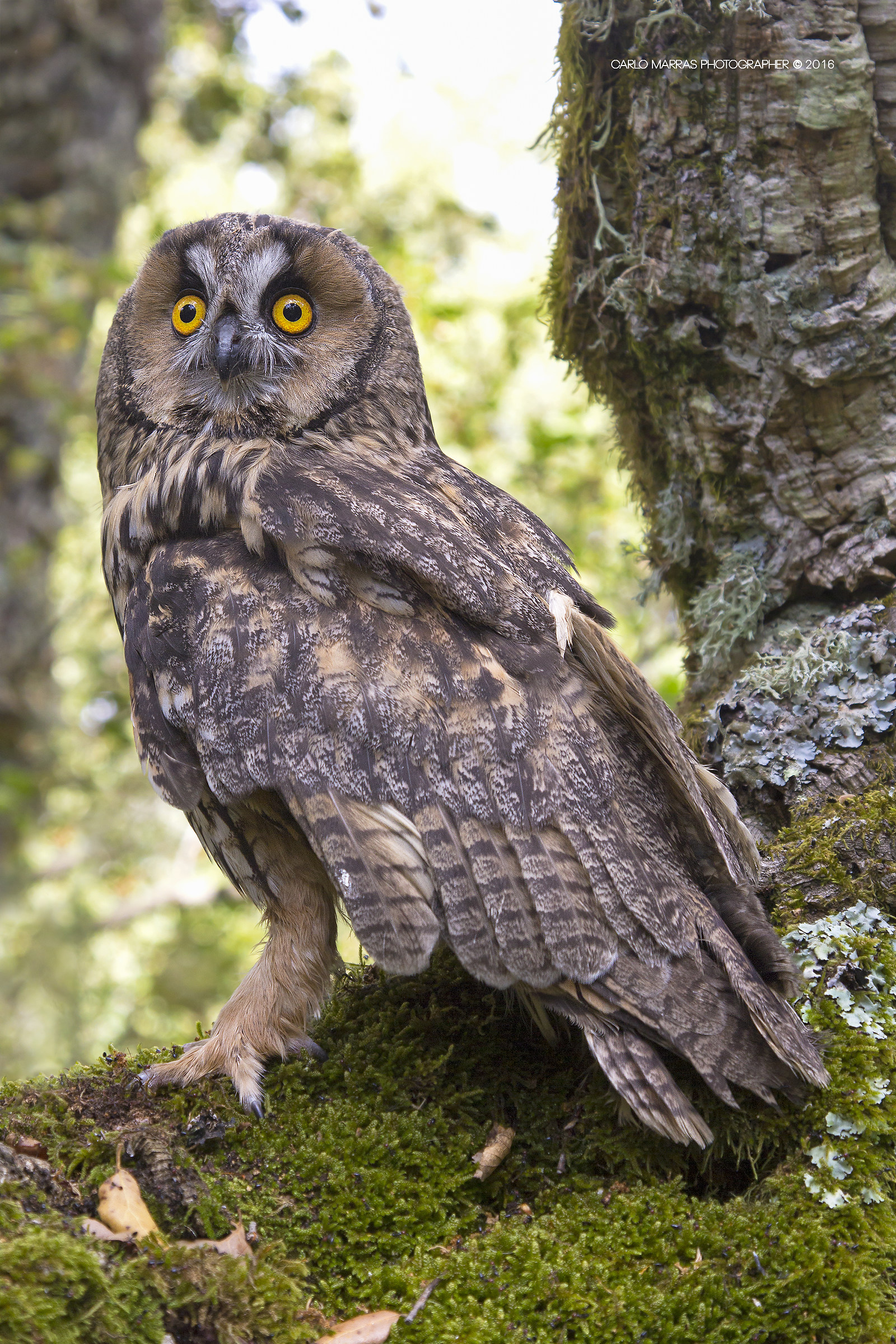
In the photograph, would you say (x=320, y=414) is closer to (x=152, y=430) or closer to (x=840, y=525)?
(x=152, y=430)

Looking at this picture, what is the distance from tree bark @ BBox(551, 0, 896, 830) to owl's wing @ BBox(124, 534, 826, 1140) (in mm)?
631

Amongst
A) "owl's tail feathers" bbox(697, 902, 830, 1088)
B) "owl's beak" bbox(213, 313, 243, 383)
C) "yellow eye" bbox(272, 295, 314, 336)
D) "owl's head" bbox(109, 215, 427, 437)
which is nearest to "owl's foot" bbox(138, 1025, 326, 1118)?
"owl's tail feathers" bbox(697, 902, 830, 1088)

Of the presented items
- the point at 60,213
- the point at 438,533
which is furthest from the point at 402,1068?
the point at 60,213

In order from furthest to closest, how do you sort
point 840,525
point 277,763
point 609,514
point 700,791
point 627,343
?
point 609,514 < point 627,343 < point 840,525 < point 700,791 < point 277,763

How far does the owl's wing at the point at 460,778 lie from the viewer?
2.00 m

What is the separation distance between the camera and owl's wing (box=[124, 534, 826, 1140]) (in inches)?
78.5

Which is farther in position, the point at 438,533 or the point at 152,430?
the point at 152,430

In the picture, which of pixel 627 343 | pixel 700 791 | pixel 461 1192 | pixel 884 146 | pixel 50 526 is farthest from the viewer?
pixel 50 526

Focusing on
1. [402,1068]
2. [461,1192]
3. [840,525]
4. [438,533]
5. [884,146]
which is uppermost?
[884,146]

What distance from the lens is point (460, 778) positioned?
82.3 inches

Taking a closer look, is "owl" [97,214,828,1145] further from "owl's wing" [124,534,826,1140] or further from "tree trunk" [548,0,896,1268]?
"tree trunk" [548,0,896,1268]

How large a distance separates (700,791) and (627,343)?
4.94ft

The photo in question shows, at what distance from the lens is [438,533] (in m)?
2.34

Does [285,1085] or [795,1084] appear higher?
[285,1085]
